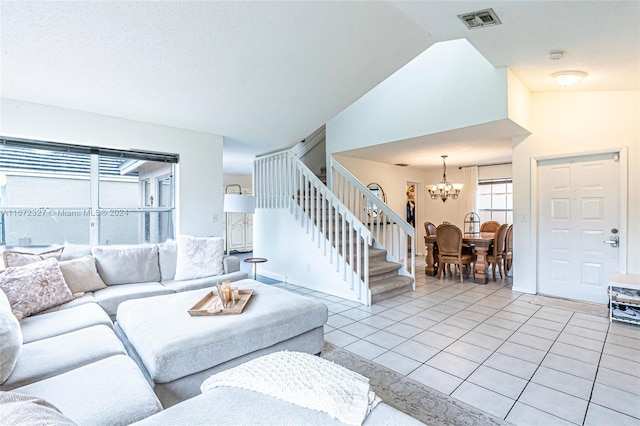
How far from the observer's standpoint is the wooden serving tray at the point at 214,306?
228 cm

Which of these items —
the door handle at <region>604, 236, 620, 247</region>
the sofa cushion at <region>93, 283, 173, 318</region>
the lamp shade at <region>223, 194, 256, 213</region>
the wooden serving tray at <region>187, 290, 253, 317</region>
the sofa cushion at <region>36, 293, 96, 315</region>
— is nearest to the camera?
the wooden serving tray at <region>187, 290, 253, 317</region>

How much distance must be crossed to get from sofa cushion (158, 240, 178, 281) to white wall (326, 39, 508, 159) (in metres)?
3.48

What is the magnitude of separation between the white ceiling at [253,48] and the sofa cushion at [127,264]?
5.44 ft

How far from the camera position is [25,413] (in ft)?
2.52

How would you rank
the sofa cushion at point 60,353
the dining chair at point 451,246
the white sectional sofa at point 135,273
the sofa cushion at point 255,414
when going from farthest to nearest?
the dining chair at point 451,246 < the white sectional sofa at point 135,273 < the sofa cushion at point 60,353 < the sofa cushion at point 255,414

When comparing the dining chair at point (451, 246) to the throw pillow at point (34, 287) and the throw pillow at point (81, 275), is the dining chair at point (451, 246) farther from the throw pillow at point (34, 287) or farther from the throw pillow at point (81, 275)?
the throw pillow at point (34, 287)

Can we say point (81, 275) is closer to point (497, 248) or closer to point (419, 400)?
point (419, 400)

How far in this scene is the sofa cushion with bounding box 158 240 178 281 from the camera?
3.75 meters

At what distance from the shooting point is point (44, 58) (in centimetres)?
271

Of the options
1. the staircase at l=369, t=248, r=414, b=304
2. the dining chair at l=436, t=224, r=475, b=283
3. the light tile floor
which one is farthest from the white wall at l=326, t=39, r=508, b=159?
the light tile floor

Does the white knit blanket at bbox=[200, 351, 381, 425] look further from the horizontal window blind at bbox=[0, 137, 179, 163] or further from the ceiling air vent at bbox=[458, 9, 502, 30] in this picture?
the horizontal window blind at bbox=[0, 137, 179, 163]

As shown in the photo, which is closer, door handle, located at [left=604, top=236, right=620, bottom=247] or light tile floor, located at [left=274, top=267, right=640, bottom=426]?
light tile floor, located at [left=274, top=267, right=640, bottom=426]

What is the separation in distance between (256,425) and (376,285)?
363 cm

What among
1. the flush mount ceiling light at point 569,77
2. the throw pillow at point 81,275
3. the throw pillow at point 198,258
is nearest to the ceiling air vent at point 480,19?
the flush mount ceiling light at point 569,77
